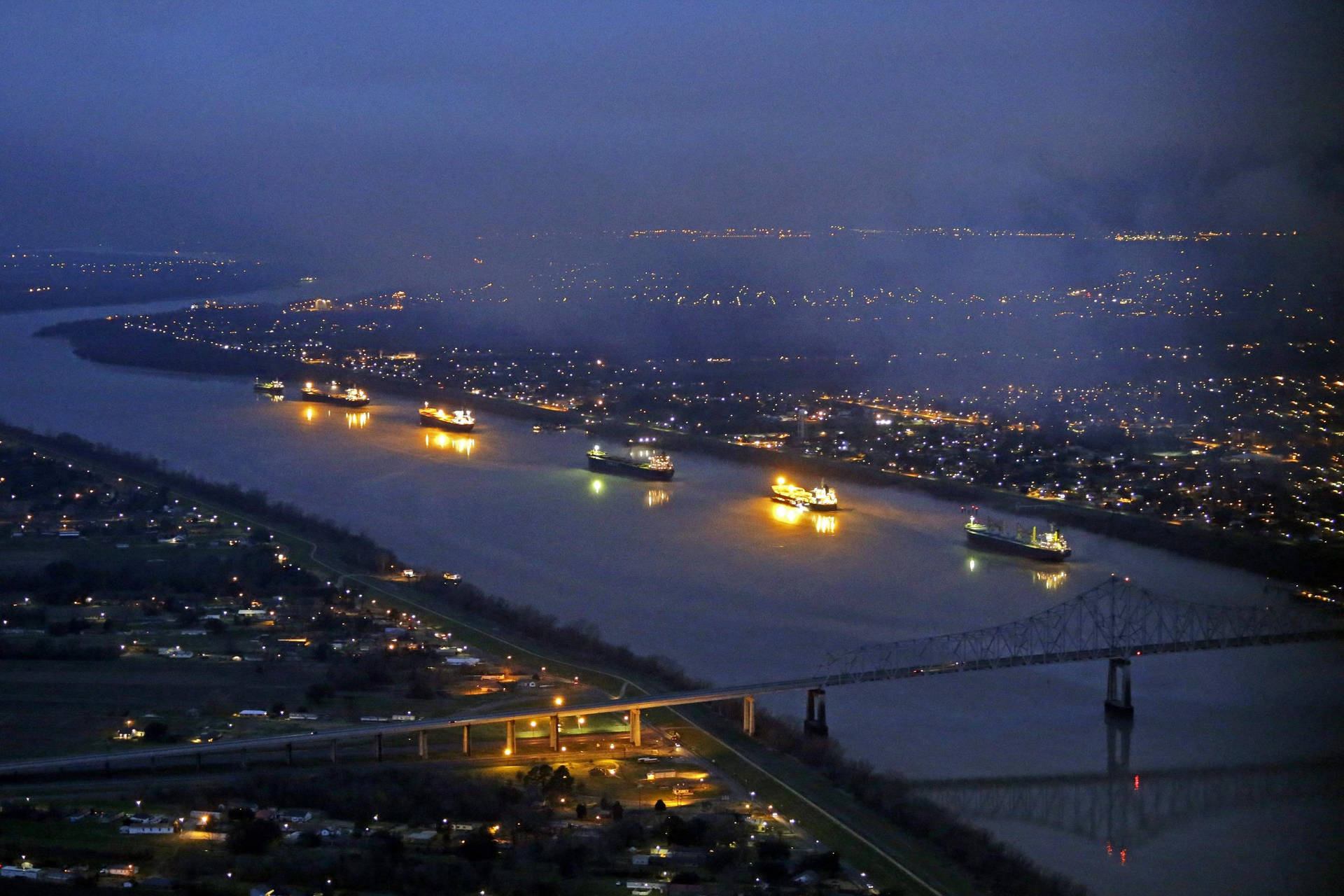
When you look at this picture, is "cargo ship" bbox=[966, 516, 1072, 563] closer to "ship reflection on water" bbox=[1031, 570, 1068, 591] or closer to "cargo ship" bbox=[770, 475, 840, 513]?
"ship reflection on water" bbox=[1031, 570, 1068, 591]

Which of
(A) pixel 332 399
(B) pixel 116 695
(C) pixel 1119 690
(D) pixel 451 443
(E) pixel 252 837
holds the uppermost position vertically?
(A) pixel 332 399

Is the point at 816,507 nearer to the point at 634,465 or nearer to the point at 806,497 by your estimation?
the point at 806,497

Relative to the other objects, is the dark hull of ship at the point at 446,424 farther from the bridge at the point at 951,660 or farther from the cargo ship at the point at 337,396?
the bridge at the point at 951,660

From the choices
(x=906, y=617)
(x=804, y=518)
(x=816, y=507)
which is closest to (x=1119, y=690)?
(x=906, y=617)

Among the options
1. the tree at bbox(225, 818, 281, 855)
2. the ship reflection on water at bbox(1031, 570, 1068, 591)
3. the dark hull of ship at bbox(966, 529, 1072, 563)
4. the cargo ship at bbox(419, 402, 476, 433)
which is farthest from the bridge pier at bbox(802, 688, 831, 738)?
the cargo ship at bbox(419, 402, 476, 433)

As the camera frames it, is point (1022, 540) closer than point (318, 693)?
No

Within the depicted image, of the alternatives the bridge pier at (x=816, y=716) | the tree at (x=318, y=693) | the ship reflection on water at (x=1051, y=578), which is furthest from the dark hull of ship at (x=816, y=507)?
the tree at (x=318, y=693)
